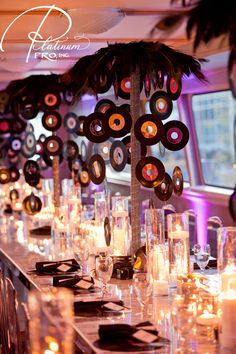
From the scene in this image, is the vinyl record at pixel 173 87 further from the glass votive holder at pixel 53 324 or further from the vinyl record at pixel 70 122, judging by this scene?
the vinyl record at pixel 70 122

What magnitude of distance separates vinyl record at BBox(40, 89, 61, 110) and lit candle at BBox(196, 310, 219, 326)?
4522 millimetres

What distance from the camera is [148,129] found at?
16.7 feet

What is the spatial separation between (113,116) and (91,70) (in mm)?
329

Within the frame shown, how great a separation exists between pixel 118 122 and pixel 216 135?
18.9 ft

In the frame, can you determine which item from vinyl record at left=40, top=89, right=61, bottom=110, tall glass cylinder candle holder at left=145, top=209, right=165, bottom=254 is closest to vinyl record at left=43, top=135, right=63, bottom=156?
vinyl record at left=40, top=89, right=61, bottom=110

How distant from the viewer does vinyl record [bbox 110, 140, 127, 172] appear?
5.34m

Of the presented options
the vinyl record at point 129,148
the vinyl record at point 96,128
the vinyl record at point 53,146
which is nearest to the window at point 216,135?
the vinyl record at point 53,146

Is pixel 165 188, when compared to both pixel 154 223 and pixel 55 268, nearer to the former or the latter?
pixel 154 223

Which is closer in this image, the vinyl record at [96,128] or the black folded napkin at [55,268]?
the black folded napkin at [55,268]

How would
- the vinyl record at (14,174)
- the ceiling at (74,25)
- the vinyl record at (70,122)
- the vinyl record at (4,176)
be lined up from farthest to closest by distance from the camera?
the vinyl record at (14,174)
the vinyl record at (4,176)
the vinyl record at (70,122)
the ceiling at (74,25)

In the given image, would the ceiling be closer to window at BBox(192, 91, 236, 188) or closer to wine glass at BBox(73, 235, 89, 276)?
wine glass at BBox(73, 235, 89, 276)

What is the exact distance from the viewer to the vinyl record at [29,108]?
7.84 m

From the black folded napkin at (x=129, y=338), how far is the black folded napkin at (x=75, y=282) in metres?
1.02

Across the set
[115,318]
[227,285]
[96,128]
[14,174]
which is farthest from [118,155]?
[14,174]
